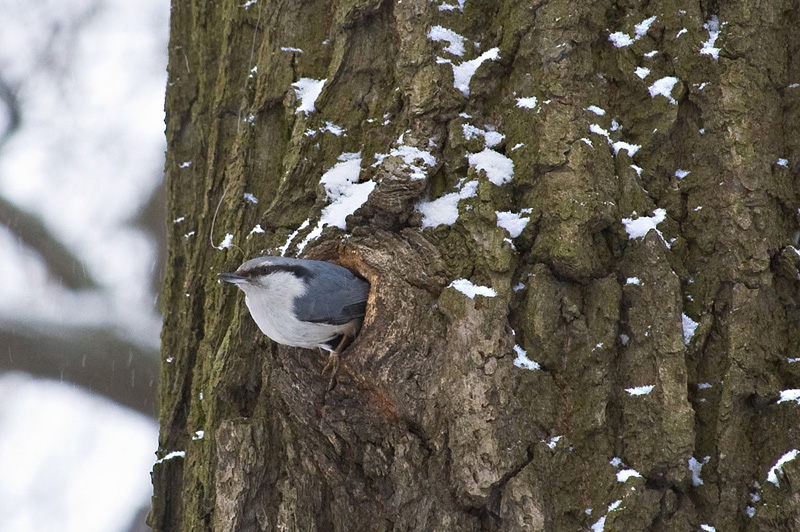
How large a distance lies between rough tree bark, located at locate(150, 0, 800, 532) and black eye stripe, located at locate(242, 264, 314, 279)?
7cm

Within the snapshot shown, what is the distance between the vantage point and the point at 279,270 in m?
2.12

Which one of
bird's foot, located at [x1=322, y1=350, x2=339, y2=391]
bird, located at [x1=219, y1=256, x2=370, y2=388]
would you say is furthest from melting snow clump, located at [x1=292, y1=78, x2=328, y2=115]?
bird's foot, located at [x1=322, y1=350, x2=339, y2=391]

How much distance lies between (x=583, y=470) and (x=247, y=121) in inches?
60.4

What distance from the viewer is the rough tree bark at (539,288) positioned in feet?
5.55

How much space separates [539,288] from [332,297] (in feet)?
2.20

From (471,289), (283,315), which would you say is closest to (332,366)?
(283,315)

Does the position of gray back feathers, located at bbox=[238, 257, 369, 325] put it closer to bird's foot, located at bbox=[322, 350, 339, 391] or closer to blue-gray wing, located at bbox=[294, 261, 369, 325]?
blue-gray wing, located at bbox=[294, 261, 369, 325]

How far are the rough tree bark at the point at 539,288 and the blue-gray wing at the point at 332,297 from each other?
0.06 m

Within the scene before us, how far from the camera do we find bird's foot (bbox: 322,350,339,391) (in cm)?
195

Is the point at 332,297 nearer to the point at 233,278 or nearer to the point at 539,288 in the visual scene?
the point at 233,278

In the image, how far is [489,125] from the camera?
2055 mm

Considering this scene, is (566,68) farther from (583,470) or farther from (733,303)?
(583,470)

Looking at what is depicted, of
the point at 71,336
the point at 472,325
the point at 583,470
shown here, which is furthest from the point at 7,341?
the point at 583,470

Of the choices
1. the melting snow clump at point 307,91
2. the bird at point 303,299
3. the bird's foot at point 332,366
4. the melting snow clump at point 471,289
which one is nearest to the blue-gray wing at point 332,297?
the bird at point 303,299
